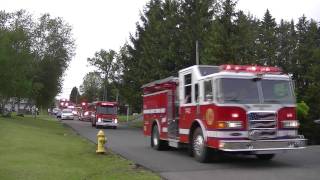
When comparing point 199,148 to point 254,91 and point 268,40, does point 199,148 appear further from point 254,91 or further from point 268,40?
point 268,40

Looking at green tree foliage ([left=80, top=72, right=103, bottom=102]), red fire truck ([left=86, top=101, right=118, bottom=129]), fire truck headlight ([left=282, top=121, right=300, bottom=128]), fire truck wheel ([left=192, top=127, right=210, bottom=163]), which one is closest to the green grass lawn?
fire truck wheel ([left=192, top=127, right=210, bottom=163])

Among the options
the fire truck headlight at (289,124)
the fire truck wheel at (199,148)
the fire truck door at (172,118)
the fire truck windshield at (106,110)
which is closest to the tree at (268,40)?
the fire truck windshield at (106,110)

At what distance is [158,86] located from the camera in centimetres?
2194

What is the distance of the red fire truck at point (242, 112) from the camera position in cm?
1562

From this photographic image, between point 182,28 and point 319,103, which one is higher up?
point 182,28

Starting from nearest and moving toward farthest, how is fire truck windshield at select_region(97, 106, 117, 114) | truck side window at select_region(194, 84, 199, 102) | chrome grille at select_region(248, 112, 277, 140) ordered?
1. chrome grille at select_region(248, 112, 277, 140)
2. truck side window at select_region(194, 84, 199, 102)
3. fire truck windshield at select_region(97, 106, 117, 114)

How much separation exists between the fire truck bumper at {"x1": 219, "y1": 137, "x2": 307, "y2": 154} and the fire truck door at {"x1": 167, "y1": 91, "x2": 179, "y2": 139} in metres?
4.74

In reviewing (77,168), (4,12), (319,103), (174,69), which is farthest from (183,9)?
(77,168)

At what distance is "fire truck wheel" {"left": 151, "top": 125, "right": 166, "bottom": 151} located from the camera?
72.3 feet

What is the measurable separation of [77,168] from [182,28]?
1348 inches

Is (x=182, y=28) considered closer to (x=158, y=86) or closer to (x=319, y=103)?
(x=319, y=103)

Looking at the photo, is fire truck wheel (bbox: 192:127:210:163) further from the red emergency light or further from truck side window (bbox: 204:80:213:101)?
the red emergency light

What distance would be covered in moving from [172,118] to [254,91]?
5089mm

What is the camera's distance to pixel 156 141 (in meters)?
22.4
